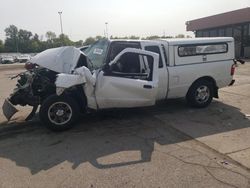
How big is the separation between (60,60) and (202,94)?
393 centimetres

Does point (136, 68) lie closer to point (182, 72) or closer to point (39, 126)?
point (182, 72)

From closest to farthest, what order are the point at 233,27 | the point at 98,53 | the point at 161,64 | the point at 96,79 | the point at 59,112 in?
1. the point at 59,112
2. the point at 96,79
3. the point at 98,53
4. the point at 161,64
5. the point at 233,27

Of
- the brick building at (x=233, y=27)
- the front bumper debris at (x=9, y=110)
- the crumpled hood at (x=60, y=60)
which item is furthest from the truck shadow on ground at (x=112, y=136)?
the brick building at (x=233, y=27)

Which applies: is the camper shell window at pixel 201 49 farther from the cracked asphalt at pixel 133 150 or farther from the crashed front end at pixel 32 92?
the crashed front end at pixel 32 92

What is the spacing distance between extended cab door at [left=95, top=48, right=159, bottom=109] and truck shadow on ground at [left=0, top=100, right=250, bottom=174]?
1.92 feet

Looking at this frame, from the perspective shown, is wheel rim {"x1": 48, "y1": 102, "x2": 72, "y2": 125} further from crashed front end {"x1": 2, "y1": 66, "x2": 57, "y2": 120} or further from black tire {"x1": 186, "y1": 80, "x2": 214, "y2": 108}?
black tire {"x1": 186, "y1": 80, "x2": 214, "y2": 108}

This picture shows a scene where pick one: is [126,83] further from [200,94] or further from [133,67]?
[200,94]

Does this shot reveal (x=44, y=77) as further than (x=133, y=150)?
Yes

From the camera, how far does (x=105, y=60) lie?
6.76 metres

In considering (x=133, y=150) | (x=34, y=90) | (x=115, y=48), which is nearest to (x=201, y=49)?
(x=115, y=48)

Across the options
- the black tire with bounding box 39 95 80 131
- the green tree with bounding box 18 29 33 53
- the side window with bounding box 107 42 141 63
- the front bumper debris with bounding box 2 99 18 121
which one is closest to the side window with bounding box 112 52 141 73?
the side window with bounding box 107 42 141 63

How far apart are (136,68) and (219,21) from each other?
113 ft

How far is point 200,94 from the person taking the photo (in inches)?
317

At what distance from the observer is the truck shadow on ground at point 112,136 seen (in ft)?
16.2
